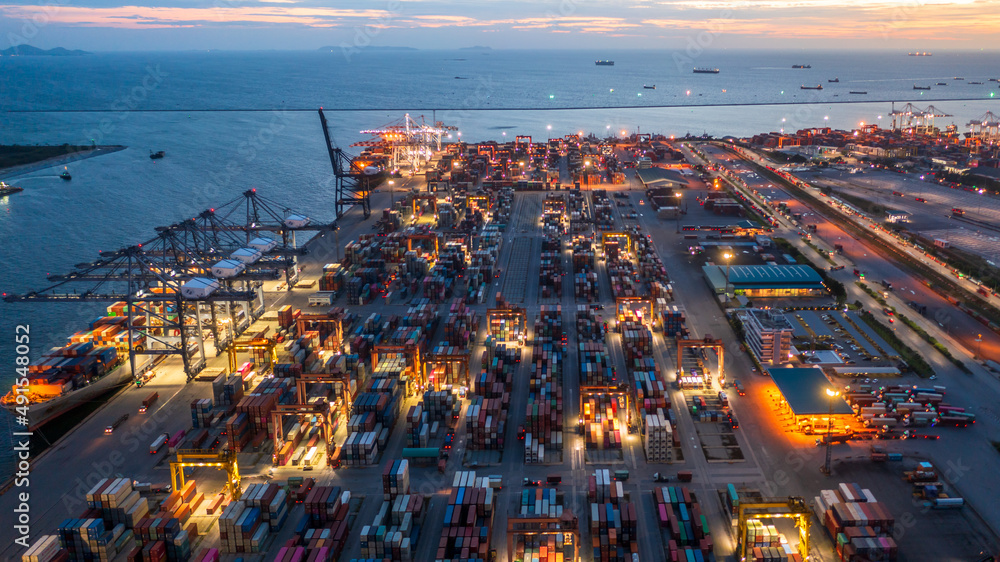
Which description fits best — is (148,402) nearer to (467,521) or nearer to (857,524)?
(467,521)

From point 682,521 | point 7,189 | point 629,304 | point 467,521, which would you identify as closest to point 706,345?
point 629,304

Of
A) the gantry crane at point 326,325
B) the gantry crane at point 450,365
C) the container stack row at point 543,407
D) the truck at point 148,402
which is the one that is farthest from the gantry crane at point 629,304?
the truck at point 148,402

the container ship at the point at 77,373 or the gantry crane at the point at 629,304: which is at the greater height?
the gantry crane at the point at 629,304

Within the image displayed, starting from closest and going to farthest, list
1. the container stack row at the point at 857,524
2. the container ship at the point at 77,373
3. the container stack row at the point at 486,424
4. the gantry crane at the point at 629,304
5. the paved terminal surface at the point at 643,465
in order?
1. the container stack row at the point at 857,524
2. the paved terminal surface at the point at 643,465
3. the container stack row at the point at 486,424
4. the container ship at the point at 77,373
5. the gantry crane at the point at 629,304

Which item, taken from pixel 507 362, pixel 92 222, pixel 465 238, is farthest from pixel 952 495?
pixel 92 222

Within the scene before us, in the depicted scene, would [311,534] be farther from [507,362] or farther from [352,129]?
[352,129]

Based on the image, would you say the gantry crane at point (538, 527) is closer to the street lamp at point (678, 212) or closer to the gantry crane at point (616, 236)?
the gantry crane at point (616, 236)
